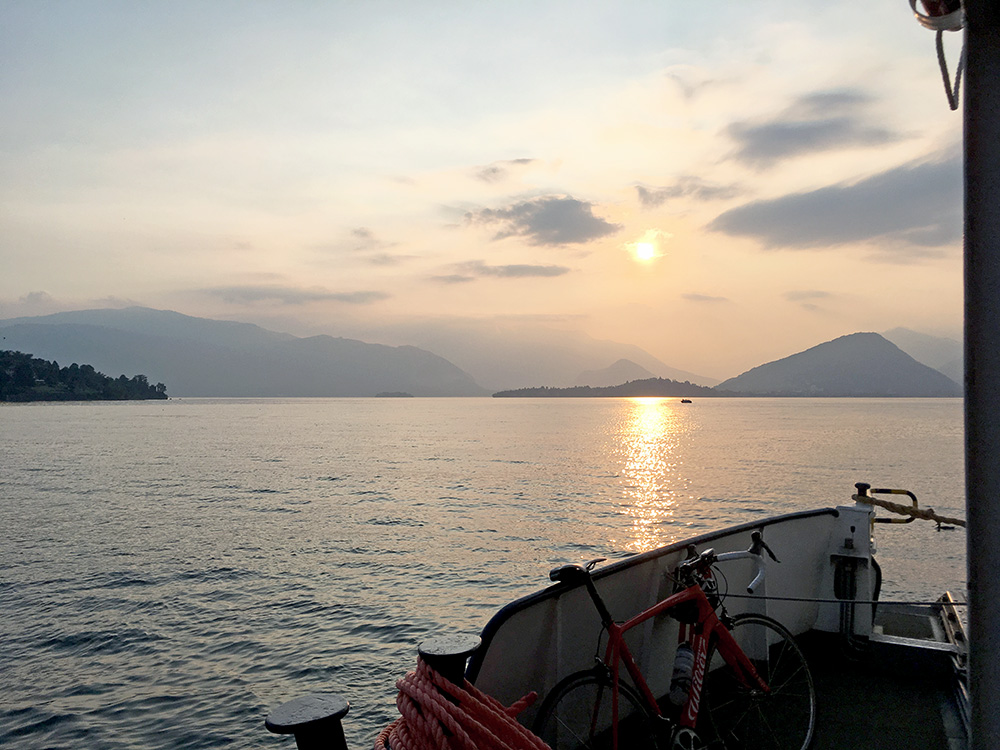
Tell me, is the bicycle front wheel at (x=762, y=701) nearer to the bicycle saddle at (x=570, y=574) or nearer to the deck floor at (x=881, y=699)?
the deck floor at (x=881, y=699)

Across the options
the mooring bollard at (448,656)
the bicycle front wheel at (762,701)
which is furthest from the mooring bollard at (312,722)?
the bicycle front wheel at (762,701)

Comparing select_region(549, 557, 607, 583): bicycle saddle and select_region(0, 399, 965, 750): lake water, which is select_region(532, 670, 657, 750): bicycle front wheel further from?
select_region(0, 399, 965, 750): lake water

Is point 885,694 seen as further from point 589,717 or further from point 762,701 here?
point 589,717

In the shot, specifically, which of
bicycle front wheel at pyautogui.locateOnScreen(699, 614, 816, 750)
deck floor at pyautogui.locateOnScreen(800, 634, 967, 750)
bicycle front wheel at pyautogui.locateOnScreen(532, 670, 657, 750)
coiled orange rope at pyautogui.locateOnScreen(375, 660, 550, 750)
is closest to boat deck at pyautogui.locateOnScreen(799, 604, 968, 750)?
deck floor at pyautogui.locateOnScreen(800, 634, 967, 750)

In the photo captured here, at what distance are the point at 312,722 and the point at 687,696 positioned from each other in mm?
2708

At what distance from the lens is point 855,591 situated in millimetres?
7016

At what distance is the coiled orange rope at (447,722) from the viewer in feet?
10.1

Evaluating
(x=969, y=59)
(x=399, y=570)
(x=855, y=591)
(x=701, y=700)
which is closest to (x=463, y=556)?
(x=399, y=570)

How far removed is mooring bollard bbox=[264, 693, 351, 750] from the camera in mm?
2900

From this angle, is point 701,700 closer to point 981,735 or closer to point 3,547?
point 981,735

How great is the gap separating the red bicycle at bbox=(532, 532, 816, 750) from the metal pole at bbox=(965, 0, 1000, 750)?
7.11 ft

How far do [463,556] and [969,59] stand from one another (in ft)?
67.8

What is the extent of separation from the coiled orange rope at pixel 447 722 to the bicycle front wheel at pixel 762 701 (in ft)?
7.25

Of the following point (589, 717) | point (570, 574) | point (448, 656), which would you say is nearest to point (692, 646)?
point (589, 717)
